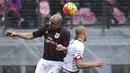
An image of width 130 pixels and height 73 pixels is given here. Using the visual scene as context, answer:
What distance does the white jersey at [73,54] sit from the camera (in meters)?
8.76

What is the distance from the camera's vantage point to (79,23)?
12727 mm

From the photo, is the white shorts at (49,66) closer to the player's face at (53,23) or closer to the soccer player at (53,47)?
the soccer player at (53,47)

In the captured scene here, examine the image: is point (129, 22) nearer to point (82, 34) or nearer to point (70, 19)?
point (70, 19)

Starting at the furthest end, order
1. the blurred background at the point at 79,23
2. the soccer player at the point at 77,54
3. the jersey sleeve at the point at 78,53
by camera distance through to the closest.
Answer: the blurred background at the point at 79,23, the jersey sleeve at the point at 78,53, the soccer player at the point at 77,54

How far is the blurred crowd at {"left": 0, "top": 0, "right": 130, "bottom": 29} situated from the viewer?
503 inches

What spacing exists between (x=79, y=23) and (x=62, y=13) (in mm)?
520

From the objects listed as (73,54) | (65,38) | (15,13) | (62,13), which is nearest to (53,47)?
(65,38)

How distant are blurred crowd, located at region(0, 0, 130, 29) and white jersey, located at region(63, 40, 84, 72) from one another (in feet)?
12.1

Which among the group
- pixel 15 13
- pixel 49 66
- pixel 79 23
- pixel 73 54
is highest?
pixel 15 13

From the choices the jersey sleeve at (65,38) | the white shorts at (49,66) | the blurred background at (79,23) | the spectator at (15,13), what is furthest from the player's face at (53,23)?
the spectator at (15,13)

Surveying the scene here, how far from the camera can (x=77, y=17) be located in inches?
504

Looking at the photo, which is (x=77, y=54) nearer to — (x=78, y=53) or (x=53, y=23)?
(x=78, y=53)

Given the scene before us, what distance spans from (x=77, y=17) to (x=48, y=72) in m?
2.99

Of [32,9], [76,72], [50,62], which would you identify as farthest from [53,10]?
[76,72]
